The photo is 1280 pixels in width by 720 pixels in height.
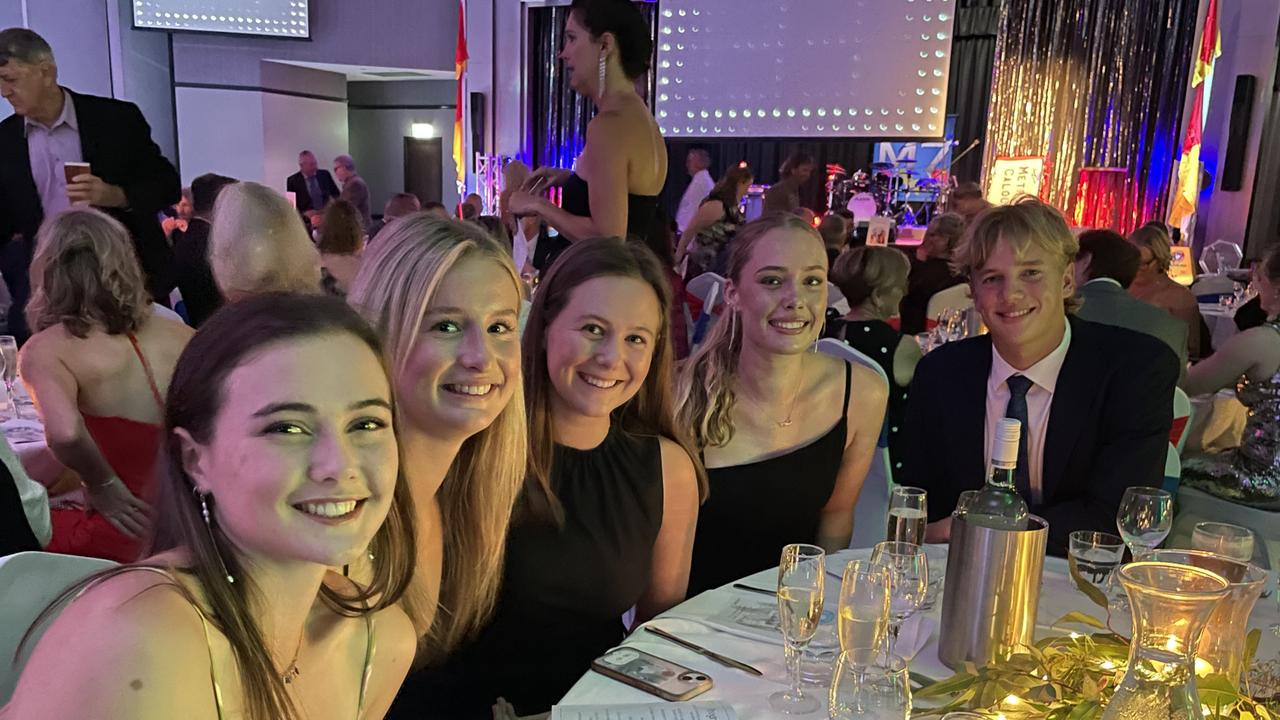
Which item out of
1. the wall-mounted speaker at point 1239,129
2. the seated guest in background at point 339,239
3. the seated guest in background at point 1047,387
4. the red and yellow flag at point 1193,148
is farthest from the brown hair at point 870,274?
the wall-mounted speaker at point 1239,129

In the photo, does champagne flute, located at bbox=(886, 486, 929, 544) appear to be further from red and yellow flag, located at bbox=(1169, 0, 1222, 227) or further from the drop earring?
red and yellow flag, located at bbox=(1169, 0, 1222, 227)

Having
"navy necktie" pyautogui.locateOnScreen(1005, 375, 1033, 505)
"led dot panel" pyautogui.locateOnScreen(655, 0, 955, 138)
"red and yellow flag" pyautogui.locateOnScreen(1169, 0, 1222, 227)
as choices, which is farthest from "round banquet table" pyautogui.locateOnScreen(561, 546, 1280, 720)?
"red and yellow flag" pyautogui.locateOnScreen(1169, 0, 1222, 227)

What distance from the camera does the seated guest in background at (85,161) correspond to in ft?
11.8

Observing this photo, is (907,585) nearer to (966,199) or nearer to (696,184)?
(966,199)

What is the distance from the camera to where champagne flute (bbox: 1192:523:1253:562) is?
1.54 meters

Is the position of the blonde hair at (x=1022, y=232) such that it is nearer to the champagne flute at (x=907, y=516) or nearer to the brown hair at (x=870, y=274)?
the champagne flute at (x=907, y=516)

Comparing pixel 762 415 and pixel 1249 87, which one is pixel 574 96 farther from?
pixel 762 415

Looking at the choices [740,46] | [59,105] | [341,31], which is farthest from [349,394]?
[341,31]

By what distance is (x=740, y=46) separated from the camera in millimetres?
6855

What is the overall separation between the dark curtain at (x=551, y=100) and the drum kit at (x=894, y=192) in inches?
108

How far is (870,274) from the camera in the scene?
388 centimetres

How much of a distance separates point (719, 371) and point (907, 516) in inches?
30.2

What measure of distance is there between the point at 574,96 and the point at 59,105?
28.7ft

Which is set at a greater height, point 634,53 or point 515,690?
point 634,53
